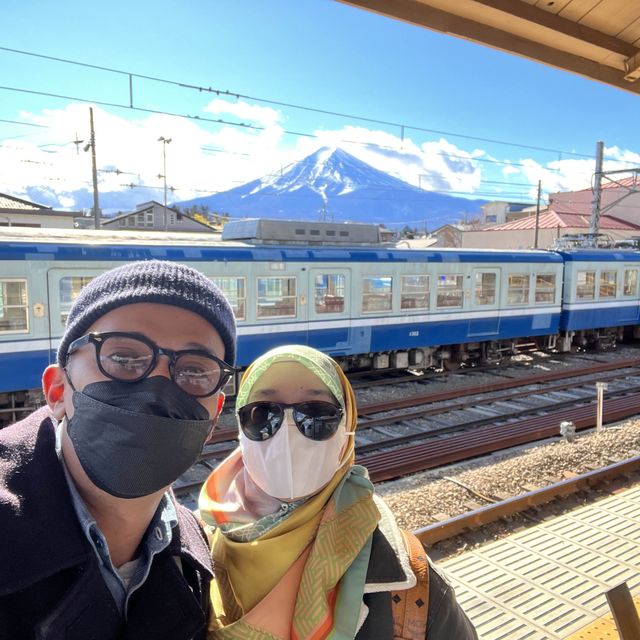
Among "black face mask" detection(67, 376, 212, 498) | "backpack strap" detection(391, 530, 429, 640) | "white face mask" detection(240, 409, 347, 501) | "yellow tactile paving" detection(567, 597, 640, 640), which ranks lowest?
"yellow tactile paving" detection(567, 597, 640, 640)

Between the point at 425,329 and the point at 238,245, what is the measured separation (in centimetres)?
480

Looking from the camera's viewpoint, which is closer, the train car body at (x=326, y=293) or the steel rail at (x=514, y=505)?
the steel rail at (x=514, y=505)

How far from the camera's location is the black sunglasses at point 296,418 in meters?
1.88

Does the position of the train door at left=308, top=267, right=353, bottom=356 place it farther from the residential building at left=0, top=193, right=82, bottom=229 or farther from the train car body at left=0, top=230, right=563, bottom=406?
the residential building at left=0, top=193, right=82, bottom=229

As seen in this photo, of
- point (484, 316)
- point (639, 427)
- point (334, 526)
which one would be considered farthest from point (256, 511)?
point (484, 316)

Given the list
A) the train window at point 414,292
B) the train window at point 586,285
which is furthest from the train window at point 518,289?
the train window at point 414,292

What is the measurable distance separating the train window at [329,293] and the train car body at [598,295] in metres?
7.56

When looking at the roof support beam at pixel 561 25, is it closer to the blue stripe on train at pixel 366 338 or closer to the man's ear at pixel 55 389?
the man's ear at pixel 55 389

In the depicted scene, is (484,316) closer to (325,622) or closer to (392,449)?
(392,449)

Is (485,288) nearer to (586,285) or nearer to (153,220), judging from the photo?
(586,285)

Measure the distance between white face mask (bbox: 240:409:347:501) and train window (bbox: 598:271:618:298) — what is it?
16506 millimetres

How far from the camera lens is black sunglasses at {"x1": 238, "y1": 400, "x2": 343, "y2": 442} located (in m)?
1.88

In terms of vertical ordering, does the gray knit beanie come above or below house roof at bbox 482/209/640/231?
below

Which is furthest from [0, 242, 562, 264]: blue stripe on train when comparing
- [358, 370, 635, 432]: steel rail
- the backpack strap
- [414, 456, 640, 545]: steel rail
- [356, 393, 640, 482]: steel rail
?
the backpack strap
